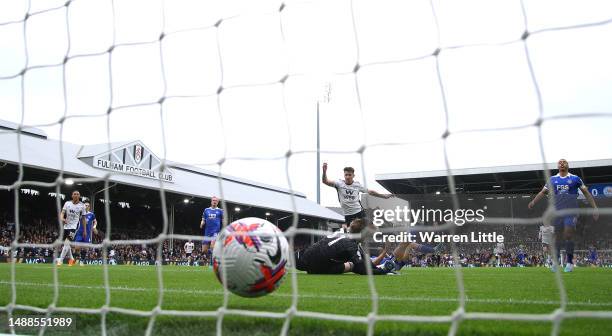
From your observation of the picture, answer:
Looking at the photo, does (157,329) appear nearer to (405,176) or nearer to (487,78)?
(487,78)

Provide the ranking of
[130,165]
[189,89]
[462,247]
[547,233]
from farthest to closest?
1. [462,247]
2. [130,165]
3. [547,233]
4. [189,89]

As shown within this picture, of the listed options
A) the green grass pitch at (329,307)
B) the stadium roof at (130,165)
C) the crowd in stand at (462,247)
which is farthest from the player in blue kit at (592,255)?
the green grass pitch at (329,307)

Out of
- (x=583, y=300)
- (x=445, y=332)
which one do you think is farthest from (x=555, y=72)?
(x=583, y=300)

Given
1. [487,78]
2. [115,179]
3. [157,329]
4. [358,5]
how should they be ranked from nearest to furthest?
1. [157,329]
2. [487,78]
3. [358,5]
4. [115,179]

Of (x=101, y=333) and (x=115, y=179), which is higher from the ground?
(x=115, y=179)

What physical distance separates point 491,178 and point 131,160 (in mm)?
20742

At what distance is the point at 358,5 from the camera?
3.71 m

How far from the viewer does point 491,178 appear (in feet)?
108

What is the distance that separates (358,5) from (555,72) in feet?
4.42

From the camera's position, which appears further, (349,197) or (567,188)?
(349,197)

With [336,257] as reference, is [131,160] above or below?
above

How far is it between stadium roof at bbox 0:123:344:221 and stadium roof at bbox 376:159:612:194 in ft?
19.6

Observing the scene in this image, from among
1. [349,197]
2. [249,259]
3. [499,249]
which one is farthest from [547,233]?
[499,249]

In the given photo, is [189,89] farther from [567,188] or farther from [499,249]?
[499,249]
